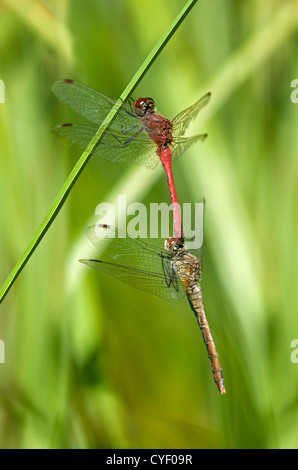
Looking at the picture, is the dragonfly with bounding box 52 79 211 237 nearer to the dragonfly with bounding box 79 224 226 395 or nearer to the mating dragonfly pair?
the mating dragonfly pair

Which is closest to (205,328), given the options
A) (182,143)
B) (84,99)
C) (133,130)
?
(182,143)

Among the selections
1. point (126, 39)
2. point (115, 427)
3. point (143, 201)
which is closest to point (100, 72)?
point (126, 39)

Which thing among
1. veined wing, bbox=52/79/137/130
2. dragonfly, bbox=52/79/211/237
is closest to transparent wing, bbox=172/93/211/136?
dragonfly, bbox=52/79/211/237

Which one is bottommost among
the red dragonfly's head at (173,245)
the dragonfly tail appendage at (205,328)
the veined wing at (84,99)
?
the dragonfly tail appendage at (205,328)

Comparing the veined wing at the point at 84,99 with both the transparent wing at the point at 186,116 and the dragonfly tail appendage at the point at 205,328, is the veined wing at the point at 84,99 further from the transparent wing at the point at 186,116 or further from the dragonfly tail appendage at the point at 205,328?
the dragonfly tail appendage at the point at 205,328

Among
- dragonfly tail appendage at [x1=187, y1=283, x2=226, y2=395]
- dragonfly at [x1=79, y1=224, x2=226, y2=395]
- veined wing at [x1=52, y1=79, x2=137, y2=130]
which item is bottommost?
dragonfly tail appendage at [x1=187, y1=283, x2=226, y2=395]

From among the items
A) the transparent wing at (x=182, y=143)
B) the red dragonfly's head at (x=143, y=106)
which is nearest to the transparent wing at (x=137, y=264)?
the transparent wing at (x=182, y=143)

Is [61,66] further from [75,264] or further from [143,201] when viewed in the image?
[75,264]
